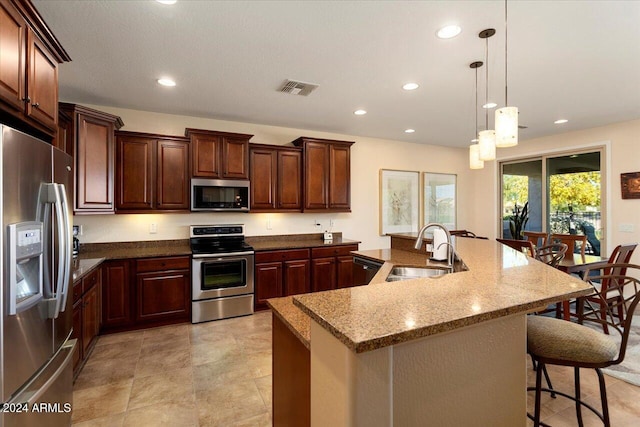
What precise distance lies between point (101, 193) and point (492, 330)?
3.81 metres

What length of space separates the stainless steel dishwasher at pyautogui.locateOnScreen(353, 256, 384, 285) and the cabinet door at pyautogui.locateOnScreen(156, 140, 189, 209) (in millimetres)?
2304

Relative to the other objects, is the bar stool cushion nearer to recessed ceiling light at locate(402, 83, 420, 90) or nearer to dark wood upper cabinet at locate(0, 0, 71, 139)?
recessed ceiling light at locate(402, 83, 420, 90)

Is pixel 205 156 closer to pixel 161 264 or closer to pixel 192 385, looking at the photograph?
pixel 161 264

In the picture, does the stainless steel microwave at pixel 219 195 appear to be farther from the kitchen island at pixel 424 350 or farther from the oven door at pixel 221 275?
the kitchen island at pixel 424 350

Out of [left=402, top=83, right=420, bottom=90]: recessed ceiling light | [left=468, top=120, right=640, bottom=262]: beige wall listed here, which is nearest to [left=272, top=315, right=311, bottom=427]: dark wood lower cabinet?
[left=402, top=83, right=420, bottom=90]: recessed ceiling light

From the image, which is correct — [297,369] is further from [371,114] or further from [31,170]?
[371,114]

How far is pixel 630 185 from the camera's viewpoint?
447 centimetres

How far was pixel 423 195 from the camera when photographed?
6070 millimetres

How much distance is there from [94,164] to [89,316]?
5.20ft

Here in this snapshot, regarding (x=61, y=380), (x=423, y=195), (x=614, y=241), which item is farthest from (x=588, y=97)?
(x=61, y=380)

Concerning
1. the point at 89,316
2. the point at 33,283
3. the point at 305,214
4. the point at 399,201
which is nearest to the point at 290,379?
the point at 33,283

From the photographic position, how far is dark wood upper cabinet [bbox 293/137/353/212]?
4605 millimetres

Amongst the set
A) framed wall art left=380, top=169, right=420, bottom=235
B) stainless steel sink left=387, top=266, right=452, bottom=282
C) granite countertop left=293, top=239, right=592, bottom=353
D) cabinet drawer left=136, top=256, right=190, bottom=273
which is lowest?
cabinet drawer left=136, top=256, right=190, bottom=273

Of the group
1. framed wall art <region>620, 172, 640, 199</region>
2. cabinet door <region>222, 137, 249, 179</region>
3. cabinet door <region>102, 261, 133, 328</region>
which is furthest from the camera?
framed wall art <region>620, 172, 640, 199</region>
